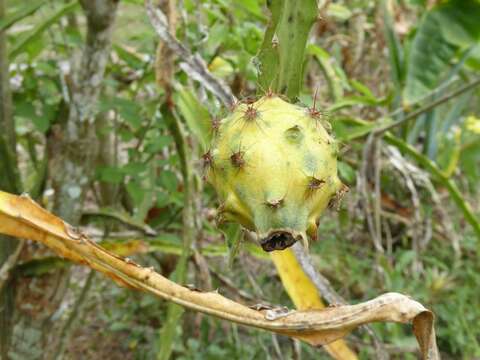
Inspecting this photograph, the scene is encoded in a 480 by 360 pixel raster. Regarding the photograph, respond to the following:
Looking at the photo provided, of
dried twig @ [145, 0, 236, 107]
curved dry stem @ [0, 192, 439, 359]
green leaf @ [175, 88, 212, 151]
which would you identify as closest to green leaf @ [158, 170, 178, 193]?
green leaf @ [175, 88, 212, 151]

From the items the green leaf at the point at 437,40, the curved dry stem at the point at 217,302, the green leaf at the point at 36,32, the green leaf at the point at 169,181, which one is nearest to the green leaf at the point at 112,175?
the green leaf at the point at 169,181

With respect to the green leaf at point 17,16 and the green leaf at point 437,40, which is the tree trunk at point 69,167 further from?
the green leaf at point 437,40

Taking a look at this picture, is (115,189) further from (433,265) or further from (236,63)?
(433,265)

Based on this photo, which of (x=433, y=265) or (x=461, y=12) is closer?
(x=461, y=12)

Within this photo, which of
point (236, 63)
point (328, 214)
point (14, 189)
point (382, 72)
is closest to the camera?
point (14, 189)

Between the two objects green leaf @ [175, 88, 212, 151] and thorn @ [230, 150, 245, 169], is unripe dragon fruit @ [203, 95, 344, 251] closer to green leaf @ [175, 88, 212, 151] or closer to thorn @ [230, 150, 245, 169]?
thorn @ [230, 150, 245, 169]

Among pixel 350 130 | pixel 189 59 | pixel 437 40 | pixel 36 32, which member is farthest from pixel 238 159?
pixel 437 40

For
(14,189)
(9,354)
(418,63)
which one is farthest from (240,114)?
(418,63)

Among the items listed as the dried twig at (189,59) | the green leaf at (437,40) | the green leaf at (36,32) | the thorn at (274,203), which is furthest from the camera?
the green leaf at (437,40)
